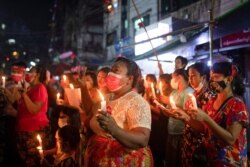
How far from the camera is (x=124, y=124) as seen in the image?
9.09ft

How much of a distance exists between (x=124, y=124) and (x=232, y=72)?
56.7 inches

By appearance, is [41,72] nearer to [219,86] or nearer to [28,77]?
[28,77]

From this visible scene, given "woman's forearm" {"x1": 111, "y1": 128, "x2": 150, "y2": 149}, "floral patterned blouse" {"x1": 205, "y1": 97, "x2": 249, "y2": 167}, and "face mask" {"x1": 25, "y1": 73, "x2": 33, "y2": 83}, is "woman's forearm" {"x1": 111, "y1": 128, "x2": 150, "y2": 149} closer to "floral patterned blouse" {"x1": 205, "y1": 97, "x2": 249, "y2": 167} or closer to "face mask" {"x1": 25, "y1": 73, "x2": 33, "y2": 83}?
"floral patterned blouse" {"x1": 205, "y1": 97, "x2": 249, "y2": 167}

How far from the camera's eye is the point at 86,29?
113 feet

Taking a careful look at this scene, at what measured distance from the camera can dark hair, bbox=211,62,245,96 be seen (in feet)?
10.7

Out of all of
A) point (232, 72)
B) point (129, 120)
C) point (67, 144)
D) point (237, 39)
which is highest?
point (237, 39)

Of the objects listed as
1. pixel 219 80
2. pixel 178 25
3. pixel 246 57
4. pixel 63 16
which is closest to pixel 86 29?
pixel 63 16

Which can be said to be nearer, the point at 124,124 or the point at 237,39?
the point at 124,124

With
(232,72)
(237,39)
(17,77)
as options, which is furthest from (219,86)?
(17,77)

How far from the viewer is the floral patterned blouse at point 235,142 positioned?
10.1ft

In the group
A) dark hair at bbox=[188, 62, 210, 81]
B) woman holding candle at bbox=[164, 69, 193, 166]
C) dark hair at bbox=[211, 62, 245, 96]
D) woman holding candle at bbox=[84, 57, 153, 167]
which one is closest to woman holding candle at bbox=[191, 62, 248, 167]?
dark hair at bbox=[211, 62, 245, 96]

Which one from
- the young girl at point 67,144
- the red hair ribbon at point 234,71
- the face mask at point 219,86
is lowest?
Answer: the young girl at point 67,144

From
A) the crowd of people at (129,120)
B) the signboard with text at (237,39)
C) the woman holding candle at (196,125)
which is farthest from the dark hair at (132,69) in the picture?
the signboard with text at (237,39)

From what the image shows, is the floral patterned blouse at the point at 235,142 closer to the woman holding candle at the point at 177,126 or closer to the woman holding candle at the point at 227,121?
the woman holding candle at the point at 227,121
